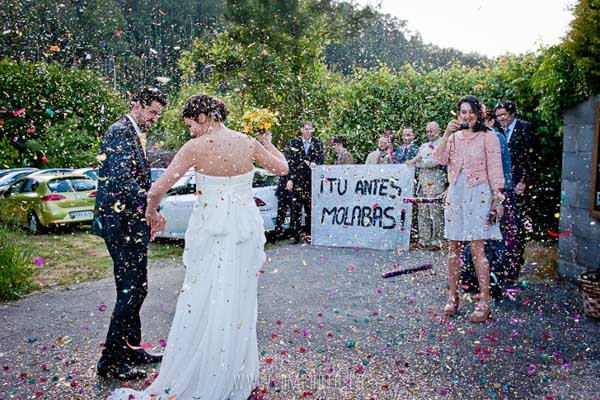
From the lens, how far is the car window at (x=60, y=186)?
1288 centimetres

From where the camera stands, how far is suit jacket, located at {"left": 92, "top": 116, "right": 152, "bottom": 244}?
12.8 ft

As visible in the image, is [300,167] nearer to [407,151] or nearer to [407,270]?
[407,151]

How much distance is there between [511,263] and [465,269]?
2.08 feet

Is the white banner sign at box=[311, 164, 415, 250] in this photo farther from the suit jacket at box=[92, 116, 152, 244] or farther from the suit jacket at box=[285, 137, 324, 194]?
the suit jacket at box=[92, 116, 152, 244]

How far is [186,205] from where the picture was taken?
1024cm

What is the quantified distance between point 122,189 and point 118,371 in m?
1.37

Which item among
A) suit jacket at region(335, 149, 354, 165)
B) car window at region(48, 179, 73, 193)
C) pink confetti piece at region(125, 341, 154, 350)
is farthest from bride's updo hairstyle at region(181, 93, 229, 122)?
car window at region(48, 179, 73, 193)

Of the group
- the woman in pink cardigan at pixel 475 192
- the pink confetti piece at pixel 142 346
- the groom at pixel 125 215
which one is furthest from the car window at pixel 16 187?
the woman in pink cardigan at pixel 475 192

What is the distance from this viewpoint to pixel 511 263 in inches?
250

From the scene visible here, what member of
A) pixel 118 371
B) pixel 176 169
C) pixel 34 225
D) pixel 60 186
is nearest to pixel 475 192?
pixel 176 169

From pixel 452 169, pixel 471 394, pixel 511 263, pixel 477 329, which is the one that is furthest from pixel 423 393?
pixel 511 263

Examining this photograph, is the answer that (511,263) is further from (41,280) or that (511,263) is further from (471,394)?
(41,280)

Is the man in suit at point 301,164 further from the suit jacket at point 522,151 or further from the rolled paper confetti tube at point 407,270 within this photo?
the suit jacket at point 522,151

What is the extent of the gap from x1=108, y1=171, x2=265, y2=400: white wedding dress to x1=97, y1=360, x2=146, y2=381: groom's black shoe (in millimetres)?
315
